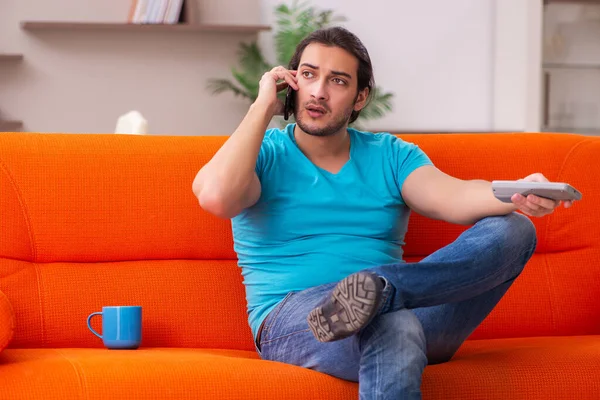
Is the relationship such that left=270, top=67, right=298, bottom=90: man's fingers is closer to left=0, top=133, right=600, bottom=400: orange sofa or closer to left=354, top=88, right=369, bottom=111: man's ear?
left=354, top=88, right=369, bottom=111: man's ear

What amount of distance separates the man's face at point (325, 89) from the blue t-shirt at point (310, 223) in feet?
0.27

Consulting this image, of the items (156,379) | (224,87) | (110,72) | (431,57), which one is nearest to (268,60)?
(224,87)

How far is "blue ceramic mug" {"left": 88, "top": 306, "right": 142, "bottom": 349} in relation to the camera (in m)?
1.99

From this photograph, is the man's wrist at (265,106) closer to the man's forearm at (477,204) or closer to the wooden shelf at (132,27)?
the man's forearm at (477,204)

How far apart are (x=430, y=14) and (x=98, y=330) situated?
406 cm

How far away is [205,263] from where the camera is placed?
7.43ft

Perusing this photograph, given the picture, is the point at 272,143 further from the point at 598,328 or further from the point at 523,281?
the point at 598,328

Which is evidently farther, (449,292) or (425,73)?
(425,73)

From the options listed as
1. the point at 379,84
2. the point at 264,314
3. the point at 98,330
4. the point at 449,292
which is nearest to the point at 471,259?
the point at 449,292

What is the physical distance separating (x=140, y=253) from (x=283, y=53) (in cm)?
325

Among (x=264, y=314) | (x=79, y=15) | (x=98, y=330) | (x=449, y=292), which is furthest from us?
(x=79, y=15)

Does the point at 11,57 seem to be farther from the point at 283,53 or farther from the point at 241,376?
the point at 241,376

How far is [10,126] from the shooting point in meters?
5.15

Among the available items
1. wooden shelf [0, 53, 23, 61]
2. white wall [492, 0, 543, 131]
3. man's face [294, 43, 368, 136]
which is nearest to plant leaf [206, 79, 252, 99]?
wooden shelf [0, 53, 23, 61]
